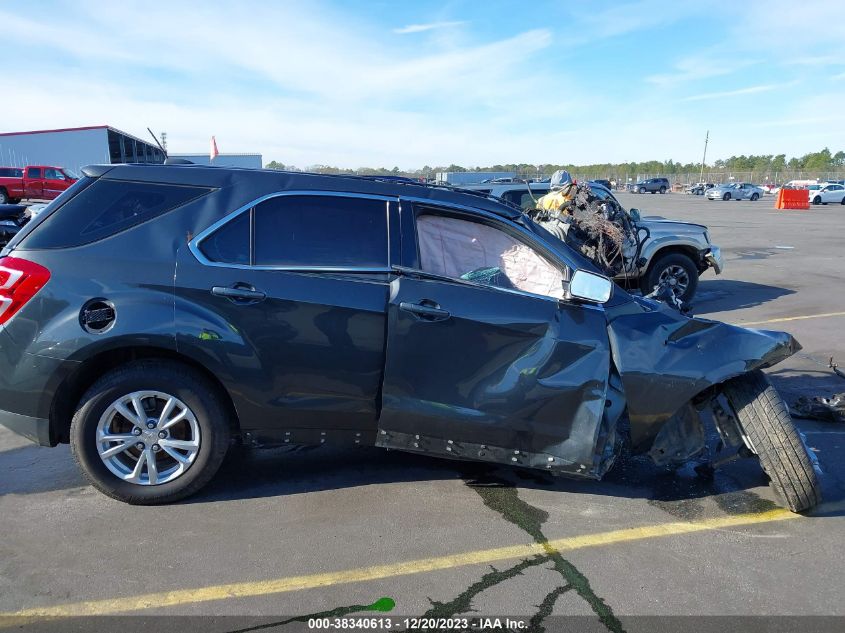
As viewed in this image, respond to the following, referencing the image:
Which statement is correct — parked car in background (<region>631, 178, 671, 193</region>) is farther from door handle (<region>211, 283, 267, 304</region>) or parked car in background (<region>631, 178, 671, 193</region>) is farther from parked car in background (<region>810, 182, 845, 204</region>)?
door handle (<region>211, 283, 267, 304</region>)

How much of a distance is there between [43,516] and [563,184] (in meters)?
6.01

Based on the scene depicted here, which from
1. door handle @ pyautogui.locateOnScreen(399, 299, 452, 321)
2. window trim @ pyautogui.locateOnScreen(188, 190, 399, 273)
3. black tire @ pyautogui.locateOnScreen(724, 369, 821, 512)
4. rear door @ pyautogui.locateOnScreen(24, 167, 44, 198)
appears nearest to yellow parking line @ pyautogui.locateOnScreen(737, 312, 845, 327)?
black tire @ pyautogui.locateOnScreen(724, 369, 821, 512)

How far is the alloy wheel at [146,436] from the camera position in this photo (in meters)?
3.54

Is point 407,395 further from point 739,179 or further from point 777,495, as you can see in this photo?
point 739,179

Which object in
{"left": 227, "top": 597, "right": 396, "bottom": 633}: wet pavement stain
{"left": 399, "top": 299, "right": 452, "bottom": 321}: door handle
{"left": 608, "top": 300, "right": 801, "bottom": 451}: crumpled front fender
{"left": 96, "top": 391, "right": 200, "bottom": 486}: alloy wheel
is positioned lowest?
{"left": 227, "top": 597, "right": 396, "bottom": 633}: wet pavement stain

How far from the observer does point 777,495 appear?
12.5 ft

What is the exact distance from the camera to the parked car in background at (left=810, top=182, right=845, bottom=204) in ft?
145

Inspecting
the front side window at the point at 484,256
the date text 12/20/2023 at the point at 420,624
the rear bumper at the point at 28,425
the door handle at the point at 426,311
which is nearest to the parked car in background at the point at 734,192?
the front side window at the point at 484,256

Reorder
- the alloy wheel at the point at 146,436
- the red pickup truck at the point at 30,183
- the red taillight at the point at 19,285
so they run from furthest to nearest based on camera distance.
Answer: the red pickup truck at the point at 30,183 < the alloy wheel at the point at 146,436 < the red taillight at the point at 19,285

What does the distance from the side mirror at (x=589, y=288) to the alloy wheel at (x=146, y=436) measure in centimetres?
221

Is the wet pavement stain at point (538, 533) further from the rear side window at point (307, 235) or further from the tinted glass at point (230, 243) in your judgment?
the tinted glass at point (230, 243)

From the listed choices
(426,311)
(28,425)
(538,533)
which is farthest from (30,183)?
(538,533)

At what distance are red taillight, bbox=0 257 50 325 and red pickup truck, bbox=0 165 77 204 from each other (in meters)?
28.8

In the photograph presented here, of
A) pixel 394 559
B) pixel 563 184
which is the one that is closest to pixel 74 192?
pixel 394 559
